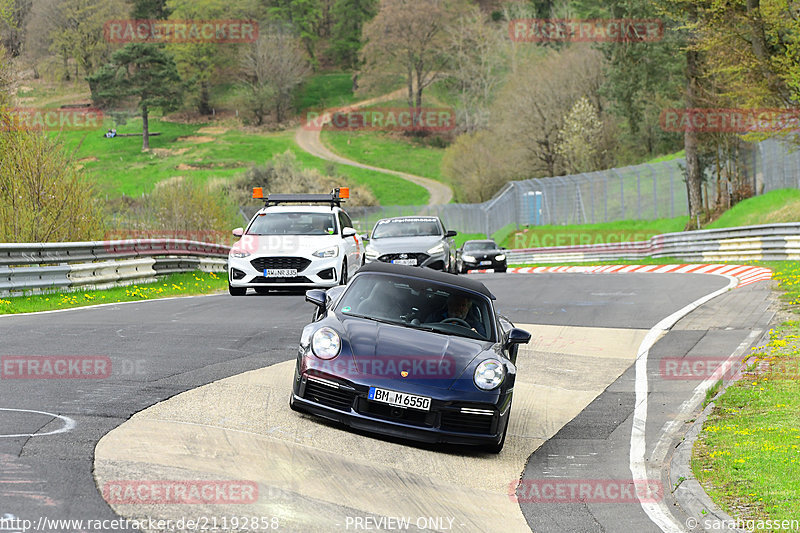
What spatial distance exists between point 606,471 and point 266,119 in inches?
5232

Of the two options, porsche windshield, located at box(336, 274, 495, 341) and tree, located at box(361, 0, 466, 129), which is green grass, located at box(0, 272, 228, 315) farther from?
tree, located at box(361, 0, 466, 129)

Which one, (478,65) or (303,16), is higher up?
(303,16)

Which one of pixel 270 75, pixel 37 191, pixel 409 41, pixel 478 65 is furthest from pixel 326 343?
pixel 270 75

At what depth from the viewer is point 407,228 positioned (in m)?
23.4

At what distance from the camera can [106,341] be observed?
1177 cm

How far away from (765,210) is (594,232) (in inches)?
548

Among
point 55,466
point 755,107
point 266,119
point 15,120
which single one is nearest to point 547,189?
point 755,107

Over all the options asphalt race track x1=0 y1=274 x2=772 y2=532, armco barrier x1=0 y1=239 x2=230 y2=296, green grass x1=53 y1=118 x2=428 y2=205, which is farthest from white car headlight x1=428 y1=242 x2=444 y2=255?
green grass x1=53 y1=118 x2=428 y2=205

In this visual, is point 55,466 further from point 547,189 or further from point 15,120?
point 547,189

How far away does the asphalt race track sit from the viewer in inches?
236

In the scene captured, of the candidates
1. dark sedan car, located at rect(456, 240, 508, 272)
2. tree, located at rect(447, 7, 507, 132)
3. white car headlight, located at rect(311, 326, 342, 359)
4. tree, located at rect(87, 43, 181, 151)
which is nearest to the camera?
white car headlight, located at rect(311, 326, 342, 359)

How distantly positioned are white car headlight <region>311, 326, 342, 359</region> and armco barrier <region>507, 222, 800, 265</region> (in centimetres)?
2357

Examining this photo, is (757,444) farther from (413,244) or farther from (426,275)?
(413,244)

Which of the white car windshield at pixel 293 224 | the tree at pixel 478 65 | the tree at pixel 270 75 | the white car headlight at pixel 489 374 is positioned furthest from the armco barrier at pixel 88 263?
the tree at pixel 270 75
